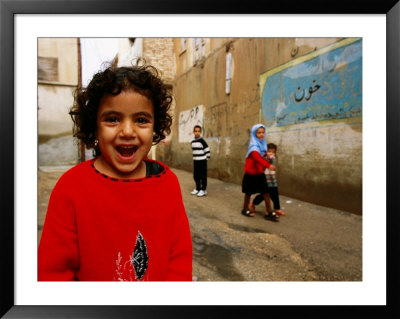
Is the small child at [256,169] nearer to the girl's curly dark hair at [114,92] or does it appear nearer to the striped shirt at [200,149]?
the striped shirt at [200,149]

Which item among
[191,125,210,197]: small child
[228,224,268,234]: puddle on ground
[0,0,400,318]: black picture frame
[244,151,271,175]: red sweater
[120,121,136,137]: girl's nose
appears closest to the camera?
[120,121,136,137]: girl's nose

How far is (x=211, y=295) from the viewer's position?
117 centimetres

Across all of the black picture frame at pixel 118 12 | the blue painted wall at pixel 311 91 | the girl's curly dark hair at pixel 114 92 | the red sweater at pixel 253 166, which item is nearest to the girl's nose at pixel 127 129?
the girl's curly dark hair at pixel 114 92

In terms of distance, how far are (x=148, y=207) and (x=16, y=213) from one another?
61cm

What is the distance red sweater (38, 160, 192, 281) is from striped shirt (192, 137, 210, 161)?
313cm

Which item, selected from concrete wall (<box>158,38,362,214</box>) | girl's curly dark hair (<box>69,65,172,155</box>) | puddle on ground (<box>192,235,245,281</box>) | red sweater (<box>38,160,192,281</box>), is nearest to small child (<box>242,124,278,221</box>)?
concrete wall (<box>158,38,362,214</box>)

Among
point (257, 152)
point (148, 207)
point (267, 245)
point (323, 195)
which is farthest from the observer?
point (323, 195)

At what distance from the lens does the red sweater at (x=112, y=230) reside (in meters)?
0.93

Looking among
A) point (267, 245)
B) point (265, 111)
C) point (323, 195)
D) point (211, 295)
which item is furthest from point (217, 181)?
point (211, 295)

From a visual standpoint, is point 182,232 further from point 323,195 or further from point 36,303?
point 323,195

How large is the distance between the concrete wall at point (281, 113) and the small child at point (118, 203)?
3.37ft

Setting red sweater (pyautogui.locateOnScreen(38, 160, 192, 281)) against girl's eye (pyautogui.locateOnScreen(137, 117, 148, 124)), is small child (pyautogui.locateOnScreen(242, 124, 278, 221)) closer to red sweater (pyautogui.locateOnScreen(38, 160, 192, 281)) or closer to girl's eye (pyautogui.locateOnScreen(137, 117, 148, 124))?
red sweater (pyautogui.locateOnScreen(38, 160, 192, 281))

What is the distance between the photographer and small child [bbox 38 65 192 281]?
0.93 meters

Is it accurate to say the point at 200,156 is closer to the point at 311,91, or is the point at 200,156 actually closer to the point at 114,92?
the point at 311,91
